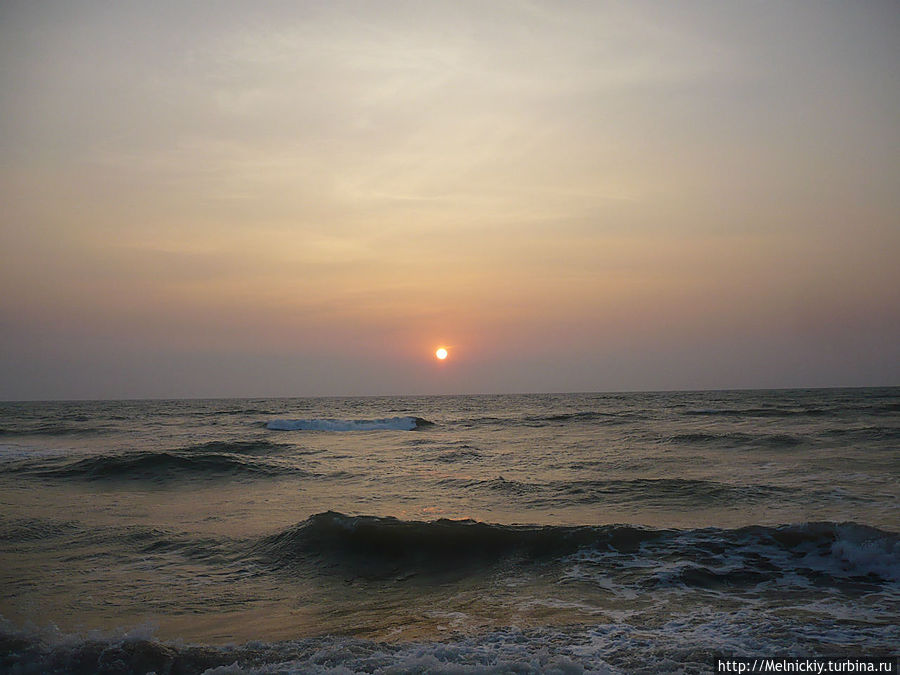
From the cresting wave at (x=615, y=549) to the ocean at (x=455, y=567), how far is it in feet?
0.14

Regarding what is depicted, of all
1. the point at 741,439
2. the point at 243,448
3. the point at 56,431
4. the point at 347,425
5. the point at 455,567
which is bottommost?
the point at 347,425

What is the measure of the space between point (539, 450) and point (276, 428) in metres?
28.0

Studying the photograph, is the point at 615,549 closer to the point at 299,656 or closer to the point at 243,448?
the point at 299,656

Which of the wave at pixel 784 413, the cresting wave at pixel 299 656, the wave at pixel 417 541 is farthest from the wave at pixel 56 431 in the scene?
the wave at pixel 784 413

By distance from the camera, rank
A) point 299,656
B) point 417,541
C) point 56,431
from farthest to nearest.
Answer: point 56,431, point 417,541, point 299,656

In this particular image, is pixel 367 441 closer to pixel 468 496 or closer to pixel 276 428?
pixel 276 428

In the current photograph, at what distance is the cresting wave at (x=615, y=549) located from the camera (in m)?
8.51

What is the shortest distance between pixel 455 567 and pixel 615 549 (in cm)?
267

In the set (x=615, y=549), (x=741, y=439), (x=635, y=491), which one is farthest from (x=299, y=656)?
(x=741, y=439)

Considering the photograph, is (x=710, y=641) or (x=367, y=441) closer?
(x=710, y=641)

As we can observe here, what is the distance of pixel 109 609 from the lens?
7.32m

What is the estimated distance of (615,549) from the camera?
9781 mm

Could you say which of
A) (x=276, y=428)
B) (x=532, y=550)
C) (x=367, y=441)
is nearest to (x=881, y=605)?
(x=532, y=550)

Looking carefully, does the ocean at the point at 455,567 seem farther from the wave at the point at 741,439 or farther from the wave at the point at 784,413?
the wave at the point at 784,413
